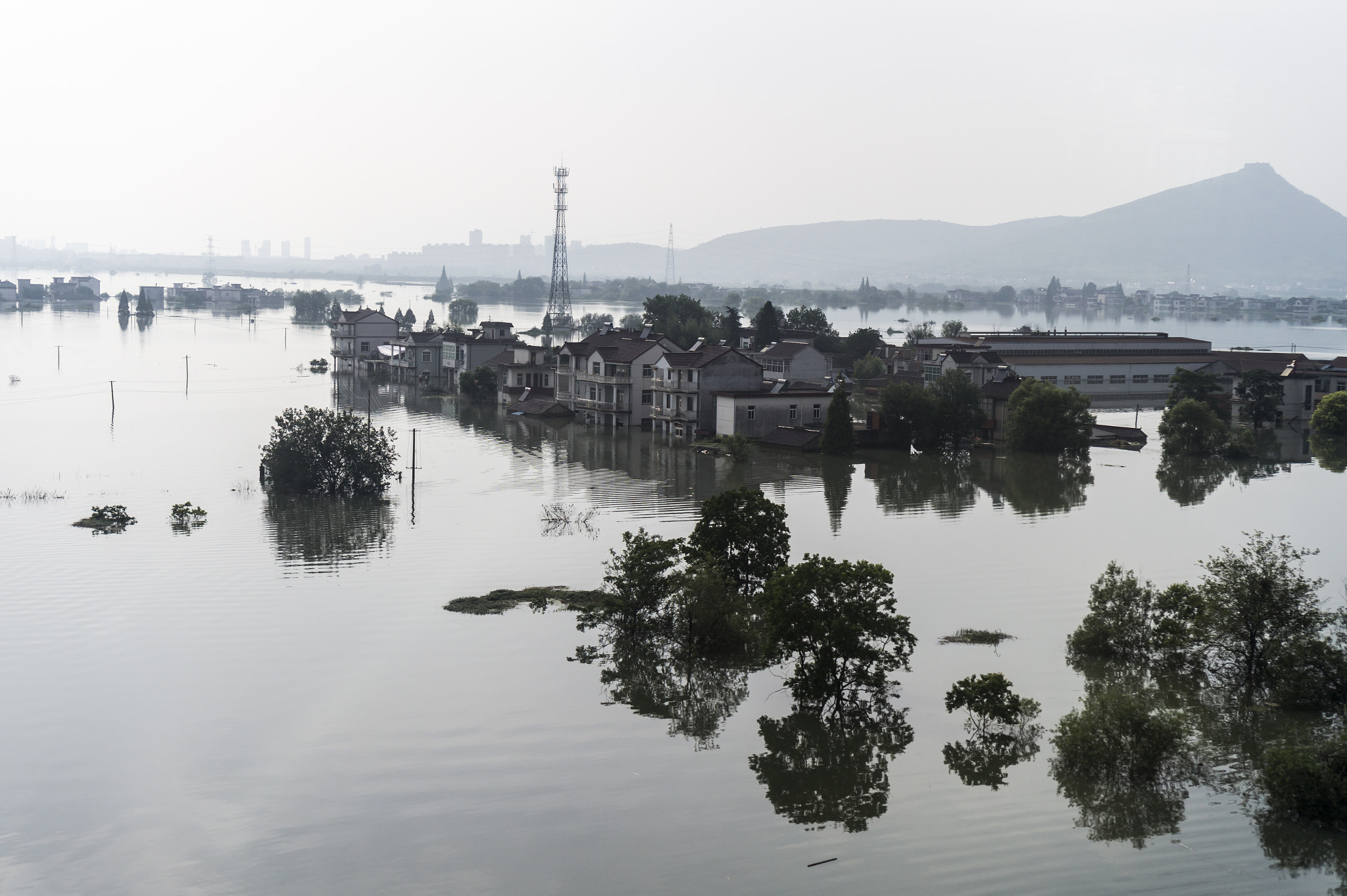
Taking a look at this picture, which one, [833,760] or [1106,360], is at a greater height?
[1106,360]

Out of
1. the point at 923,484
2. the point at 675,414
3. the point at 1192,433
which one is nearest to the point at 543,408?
the point at 675,414

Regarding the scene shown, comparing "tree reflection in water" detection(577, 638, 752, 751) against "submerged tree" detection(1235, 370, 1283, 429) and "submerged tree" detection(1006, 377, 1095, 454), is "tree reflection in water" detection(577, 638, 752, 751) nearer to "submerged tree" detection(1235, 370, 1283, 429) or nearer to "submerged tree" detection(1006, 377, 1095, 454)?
"submerged tree" detection(1006, 377, 1095, 454)

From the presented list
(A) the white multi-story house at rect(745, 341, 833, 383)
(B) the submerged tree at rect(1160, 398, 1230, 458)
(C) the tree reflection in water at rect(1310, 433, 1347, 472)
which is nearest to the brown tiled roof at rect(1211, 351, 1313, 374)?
(C) the tree reflection in water at rect(1310, 433, 1347, 472)

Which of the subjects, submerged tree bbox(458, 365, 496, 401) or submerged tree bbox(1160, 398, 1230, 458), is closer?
submerged tree bbox(1160, 398, 1230, 458)

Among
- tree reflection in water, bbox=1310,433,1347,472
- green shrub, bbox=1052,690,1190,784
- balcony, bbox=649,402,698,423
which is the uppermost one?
balcony, bbox=649,402,698,423

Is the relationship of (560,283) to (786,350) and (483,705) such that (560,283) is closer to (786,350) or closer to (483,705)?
(786,350)

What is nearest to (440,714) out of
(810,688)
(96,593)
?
(810,688)
